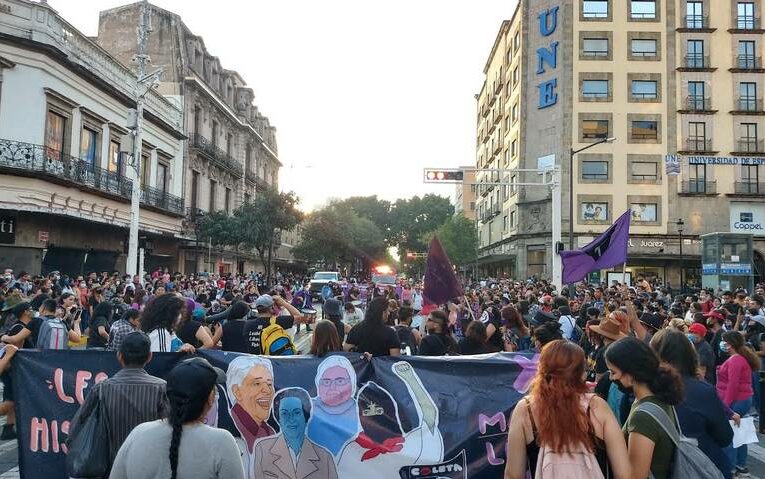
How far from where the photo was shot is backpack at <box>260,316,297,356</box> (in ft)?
22.4

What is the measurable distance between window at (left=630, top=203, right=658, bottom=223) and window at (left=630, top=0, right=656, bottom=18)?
13.0 metres

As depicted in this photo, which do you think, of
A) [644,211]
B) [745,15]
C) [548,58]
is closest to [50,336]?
[644,211]

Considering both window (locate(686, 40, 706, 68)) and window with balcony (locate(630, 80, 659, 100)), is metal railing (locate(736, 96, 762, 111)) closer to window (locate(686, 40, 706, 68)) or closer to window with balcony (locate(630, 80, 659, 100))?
window (locate(686, 40, 706, 68))

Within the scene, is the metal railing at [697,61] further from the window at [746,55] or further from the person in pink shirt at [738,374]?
the person in pink shirt at [738,374]

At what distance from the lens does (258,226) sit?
4016cm

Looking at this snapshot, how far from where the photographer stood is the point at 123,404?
367cm

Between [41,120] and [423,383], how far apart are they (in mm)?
21955

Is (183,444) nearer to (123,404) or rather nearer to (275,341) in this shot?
(123,404)

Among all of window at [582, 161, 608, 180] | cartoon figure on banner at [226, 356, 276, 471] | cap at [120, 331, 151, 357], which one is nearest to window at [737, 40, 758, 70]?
window at [582, 161, 608, 180]

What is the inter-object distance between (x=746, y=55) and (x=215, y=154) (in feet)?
122

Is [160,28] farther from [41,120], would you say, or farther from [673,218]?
[673,218]

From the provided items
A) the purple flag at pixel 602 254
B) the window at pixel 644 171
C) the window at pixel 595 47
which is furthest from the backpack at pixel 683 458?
the window at pixel 595 47

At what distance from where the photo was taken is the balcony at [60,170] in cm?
2130

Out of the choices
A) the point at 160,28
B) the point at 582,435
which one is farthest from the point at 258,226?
the point at 582,435
